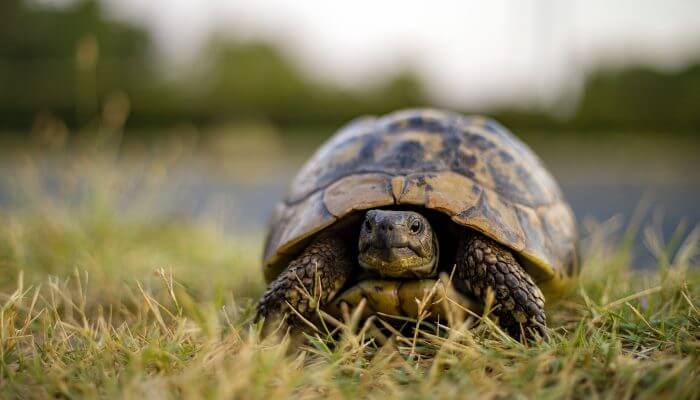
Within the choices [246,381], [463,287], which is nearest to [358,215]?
[463,287]

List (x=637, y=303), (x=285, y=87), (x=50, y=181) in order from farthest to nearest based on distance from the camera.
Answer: (x=285, y=87), (x=50, y=181), (x=637, y=303)

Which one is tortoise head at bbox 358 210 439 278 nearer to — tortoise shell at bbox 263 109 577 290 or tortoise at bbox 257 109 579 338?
tortoise at bbox 257 109 579 338

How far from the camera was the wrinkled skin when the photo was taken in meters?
2.28

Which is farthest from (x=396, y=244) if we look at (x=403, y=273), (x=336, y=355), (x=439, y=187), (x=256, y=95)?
(x=256, y=95)

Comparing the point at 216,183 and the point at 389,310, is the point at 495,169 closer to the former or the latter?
the point at 389,310

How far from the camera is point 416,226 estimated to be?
2.33 meters

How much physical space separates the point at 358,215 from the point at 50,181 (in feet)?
28.6

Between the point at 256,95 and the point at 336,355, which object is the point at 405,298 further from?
the point at 256,95

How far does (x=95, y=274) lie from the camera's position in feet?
10.7

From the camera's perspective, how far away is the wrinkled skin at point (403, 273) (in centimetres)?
228

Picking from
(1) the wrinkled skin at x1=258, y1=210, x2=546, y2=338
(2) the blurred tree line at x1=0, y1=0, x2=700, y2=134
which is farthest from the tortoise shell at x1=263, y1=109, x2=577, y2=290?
(2) the blurred tree line at x1=0, y1=0, x2=700, y2=134

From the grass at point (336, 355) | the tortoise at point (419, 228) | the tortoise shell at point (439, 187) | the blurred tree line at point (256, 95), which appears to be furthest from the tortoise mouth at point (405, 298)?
the blurred tree line at point (256, 95)

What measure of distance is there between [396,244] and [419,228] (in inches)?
5.4

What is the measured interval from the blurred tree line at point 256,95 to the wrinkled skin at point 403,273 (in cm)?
1424
